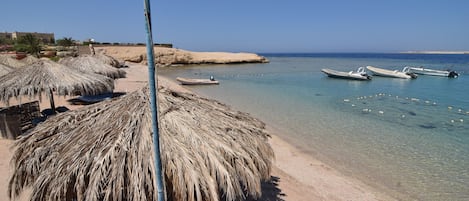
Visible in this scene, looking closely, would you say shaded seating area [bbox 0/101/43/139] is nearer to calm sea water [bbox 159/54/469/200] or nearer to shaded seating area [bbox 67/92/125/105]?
shaded seating area [bbox 67/92/125/105]

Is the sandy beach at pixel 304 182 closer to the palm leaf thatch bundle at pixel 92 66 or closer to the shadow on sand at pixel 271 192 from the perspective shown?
the shadow on sand at pixel 271 192

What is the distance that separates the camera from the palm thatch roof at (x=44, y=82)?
24.4ft

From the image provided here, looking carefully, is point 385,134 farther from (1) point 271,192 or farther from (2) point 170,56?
(2) point 170,56

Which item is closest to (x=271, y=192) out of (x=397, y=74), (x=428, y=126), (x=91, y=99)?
(x=91, y=99)

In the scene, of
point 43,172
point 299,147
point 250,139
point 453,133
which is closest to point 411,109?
point 453,133

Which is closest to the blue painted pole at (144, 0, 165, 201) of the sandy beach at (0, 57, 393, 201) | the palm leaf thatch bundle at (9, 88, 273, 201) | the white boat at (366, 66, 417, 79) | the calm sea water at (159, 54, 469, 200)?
the palm leaf thatch bundle at (9, 88, 273, 201)

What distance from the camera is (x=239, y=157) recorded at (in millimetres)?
3186

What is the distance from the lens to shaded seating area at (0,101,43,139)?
22.0 feet

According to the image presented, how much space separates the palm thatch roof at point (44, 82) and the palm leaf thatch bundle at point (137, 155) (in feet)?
15.6

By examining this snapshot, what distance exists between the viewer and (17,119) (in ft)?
22.3

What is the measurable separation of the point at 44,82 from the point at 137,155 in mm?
6846

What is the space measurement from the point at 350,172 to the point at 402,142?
3.38m

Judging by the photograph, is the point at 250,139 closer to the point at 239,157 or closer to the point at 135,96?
the point at 239,157

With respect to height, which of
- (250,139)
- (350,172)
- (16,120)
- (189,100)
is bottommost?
(350,172)
